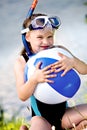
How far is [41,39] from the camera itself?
203 inches

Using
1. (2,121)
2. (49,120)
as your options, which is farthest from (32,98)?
(2,121)

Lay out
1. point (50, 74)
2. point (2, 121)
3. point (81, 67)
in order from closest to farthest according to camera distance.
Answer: point (50, 74)
point (81, 67)
point (2, 121)

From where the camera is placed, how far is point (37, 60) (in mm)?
4945

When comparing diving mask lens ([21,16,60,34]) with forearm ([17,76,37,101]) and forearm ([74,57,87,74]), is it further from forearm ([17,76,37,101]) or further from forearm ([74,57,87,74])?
forearm ([17,76,37,101])

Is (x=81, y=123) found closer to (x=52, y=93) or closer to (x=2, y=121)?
(x=52, y=93)

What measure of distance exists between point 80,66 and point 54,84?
397mm

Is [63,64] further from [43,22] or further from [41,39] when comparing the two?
[43,22]

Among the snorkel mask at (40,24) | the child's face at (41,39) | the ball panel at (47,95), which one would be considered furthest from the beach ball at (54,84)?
the snorkel mask at (40,24)

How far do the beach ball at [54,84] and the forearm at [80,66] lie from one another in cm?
10

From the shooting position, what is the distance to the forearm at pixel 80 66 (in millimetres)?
5083

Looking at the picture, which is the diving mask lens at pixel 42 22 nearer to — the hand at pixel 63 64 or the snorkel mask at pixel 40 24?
the snorkel mask at pixel 40 24

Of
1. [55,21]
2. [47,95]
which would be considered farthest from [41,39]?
[47,95]

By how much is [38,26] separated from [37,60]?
1.46 ft

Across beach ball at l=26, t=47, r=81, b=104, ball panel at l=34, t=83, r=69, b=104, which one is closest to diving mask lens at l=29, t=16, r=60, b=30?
beach ball at l=26, t=47, r=81, b=104
